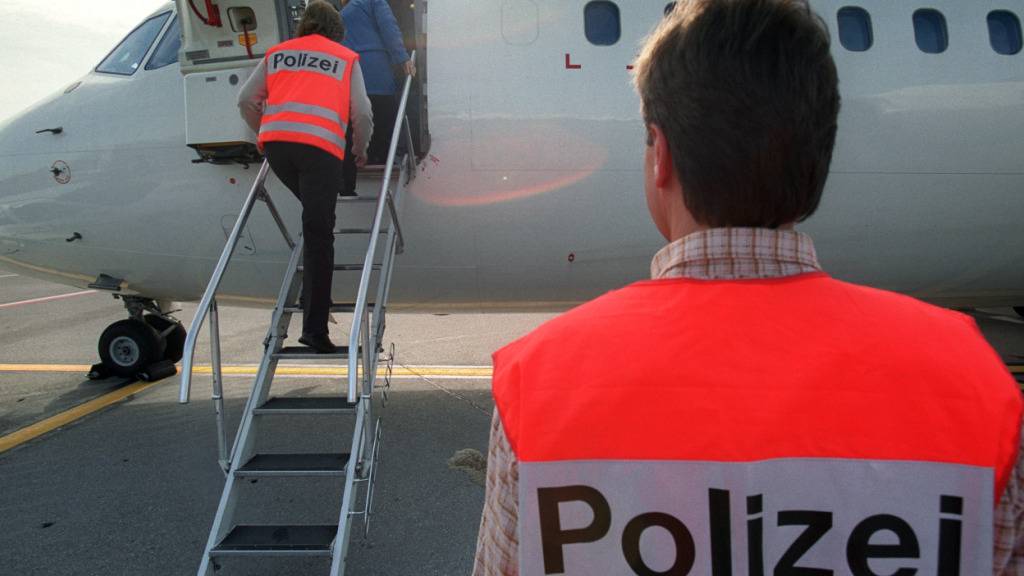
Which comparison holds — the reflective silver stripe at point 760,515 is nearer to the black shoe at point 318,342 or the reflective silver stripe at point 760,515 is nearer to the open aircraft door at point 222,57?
the black shoe at point 318,342

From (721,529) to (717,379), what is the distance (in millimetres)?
190

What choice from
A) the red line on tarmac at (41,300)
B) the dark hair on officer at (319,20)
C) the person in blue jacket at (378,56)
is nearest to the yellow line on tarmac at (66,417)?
the person in blue jacket at (378,56)

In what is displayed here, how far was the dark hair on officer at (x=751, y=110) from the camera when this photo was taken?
0.94 meters

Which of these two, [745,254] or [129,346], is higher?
[745,254]

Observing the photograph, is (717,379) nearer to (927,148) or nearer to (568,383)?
(568,383)

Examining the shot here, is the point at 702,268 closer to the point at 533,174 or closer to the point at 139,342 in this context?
the point at 533,174

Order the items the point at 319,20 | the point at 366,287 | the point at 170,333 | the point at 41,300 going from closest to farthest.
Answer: the point at 366,287, the point at 319,20, the point at 170,333, the point at 41,300

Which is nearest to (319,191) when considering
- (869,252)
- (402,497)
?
(402,497)

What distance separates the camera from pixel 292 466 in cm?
321

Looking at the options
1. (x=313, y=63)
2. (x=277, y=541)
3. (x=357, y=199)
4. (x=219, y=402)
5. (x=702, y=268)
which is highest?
(x=313, y=63)

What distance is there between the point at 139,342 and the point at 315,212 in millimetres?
3814

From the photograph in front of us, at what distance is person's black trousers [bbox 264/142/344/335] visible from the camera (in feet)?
11.4

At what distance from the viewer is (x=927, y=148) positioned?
187 inches

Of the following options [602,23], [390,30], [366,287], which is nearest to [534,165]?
[602,23]
